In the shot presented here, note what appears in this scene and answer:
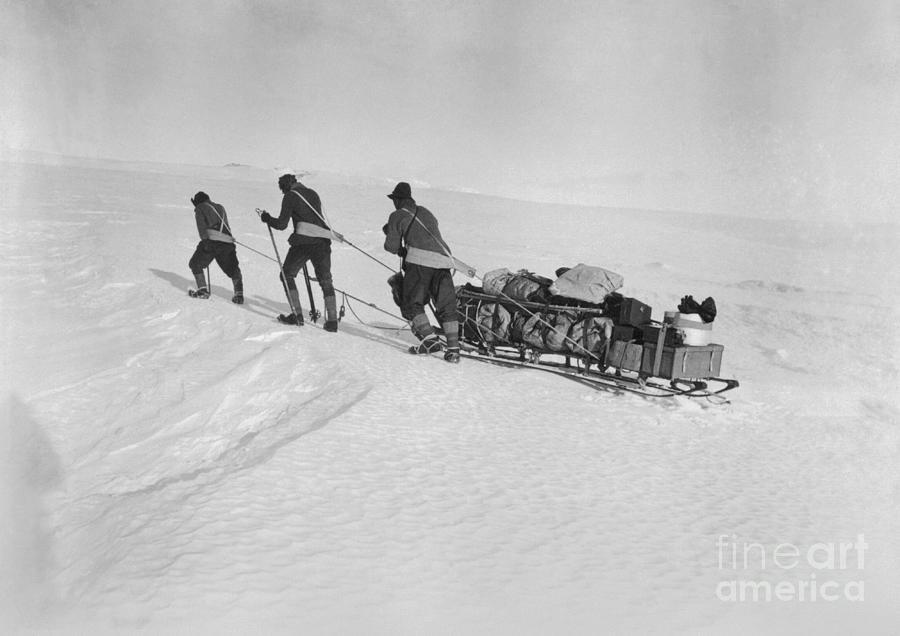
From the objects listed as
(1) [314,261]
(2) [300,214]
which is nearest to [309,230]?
(2) [300,214]

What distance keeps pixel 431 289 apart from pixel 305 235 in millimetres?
1785

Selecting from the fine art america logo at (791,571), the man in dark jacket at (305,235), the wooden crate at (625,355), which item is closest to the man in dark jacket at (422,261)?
the man in dark jacket at (305,235)

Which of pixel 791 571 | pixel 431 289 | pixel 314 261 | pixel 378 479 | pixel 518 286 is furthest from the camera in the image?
pixel 314 261

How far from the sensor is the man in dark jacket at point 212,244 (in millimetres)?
8758

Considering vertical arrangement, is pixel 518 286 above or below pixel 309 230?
below

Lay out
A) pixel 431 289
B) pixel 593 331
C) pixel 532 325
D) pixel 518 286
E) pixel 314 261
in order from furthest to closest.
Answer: pixel 314 261
pixel 431 289
pixel 518 286
pixel 532 325
pixel 593 331

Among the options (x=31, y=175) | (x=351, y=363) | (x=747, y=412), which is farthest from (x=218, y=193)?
(x=747, y=412)

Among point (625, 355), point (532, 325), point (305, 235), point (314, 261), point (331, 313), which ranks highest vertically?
point (305, 235)

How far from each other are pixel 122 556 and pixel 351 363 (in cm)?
360

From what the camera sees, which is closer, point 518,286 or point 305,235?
point 518,286

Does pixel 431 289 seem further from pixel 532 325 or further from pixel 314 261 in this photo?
pixel 314 261

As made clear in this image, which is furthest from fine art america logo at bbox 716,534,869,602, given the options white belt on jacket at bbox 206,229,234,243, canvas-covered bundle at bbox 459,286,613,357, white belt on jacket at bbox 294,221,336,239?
white belt on jacket at bbox 206,229,234,243

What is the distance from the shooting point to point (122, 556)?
3.00m

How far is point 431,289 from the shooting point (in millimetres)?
7086
